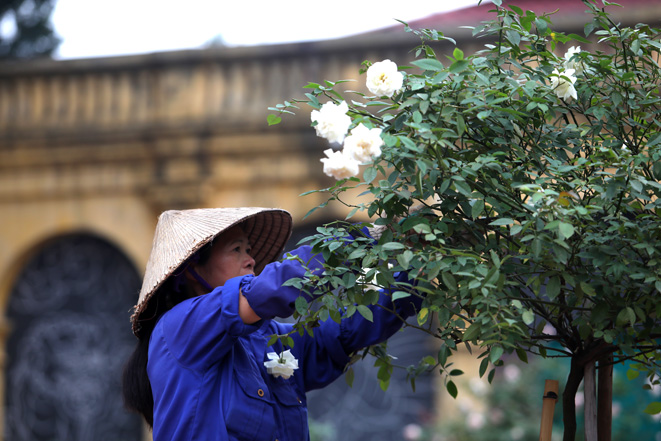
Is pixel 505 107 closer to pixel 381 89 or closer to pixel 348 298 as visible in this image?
pixel 381 89

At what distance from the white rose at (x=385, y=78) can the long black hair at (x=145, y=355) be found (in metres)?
0.88

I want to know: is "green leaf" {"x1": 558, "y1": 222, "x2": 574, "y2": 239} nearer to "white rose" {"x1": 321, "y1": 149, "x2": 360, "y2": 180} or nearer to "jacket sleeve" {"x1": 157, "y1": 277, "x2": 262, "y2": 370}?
"white rose" {"x1": 321, "y1": 149, "x2": 360, "y2": 180}

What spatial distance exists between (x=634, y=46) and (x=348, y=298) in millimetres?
997

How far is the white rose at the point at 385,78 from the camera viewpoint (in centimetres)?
198

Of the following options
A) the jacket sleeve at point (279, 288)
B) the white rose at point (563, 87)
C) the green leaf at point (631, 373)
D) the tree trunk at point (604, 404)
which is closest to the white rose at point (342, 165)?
the jacket sleeve at point (279, 288)

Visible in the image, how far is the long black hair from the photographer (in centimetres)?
262

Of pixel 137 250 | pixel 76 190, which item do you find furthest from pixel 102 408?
pixel 76 190

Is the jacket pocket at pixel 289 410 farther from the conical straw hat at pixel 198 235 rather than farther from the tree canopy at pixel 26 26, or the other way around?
the tree canopy at pixel 26 26

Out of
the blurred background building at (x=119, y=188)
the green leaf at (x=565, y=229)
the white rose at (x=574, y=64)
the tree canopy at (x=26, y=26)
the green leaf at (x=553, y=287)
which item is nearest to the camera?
the green leaf at (x=565, y=229)

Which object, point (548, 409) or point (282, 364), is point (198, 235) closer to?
point (282, 364)

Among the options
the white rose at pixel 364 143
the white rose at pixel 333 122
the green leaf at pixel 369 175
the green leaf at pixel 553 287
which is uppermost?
the white rose at pixel 333 122

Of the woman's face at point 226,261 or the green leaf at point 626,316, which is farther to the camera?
the woman's face at point 226,261

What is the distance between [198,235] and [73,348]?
4898 mm

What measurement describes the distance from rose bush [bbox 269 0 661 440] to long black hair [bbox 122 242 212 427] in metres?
0.57
